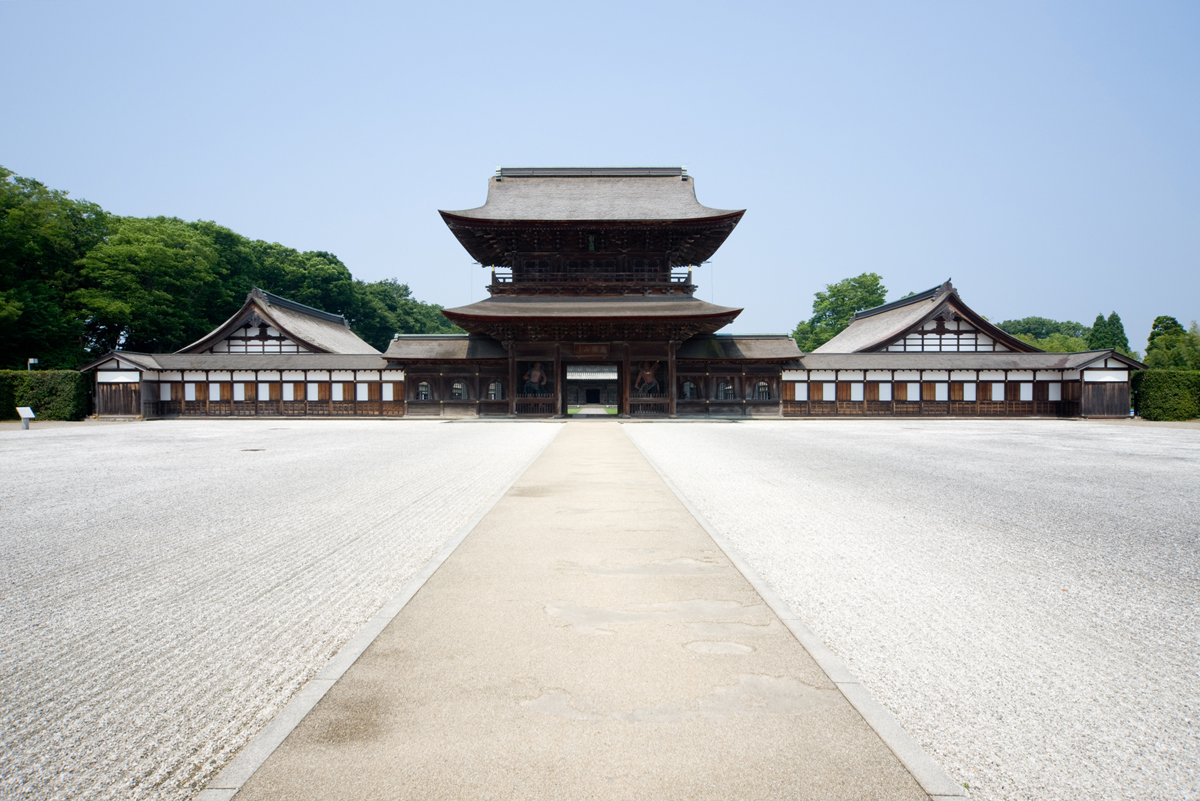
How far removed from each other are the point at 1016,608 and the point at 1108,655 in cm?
74

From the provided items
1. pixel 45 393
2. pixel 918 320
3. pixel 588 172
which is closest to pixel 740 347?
pixel 918 320

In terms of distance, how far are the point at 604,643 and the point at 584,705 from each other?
27.9 inches

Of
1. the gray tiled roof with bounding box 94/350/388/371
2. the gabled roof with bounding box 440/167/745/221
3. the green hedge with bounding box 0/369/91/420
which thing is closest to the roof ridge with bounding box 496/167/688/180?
the gabled roof with bounding box 440/167/745/221

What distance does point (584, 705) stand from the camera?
2.85 m

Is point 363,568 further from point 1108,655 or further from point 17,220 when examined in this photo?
point 17,220

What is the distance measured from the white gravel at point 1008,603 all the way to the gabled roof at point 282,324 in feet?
109

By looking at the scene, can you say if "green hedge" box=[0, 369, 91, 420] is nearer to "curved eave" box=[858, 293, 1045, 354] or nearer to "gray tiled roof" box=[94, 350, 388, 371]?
"gray tiled roof" box=[94, 350, 388, 371]

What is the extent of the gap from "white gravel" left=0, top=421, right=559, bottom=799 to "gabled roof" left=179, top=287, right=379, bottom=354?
89.1ft

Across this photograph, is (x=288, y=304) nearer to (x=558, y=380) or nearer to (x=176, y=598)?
(x=558, y=380)

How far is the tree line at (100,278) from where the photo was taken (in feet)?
112

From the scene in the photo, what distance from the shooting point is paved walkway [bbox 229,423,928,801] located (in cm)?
229

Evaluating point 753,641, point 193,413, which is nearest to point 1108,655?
point 753,641

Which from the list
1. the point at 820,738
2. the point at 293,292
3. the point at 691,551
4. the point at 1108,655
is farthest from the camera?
the point at 293,292

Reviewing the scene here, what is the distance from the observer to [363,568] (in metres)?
5.11
